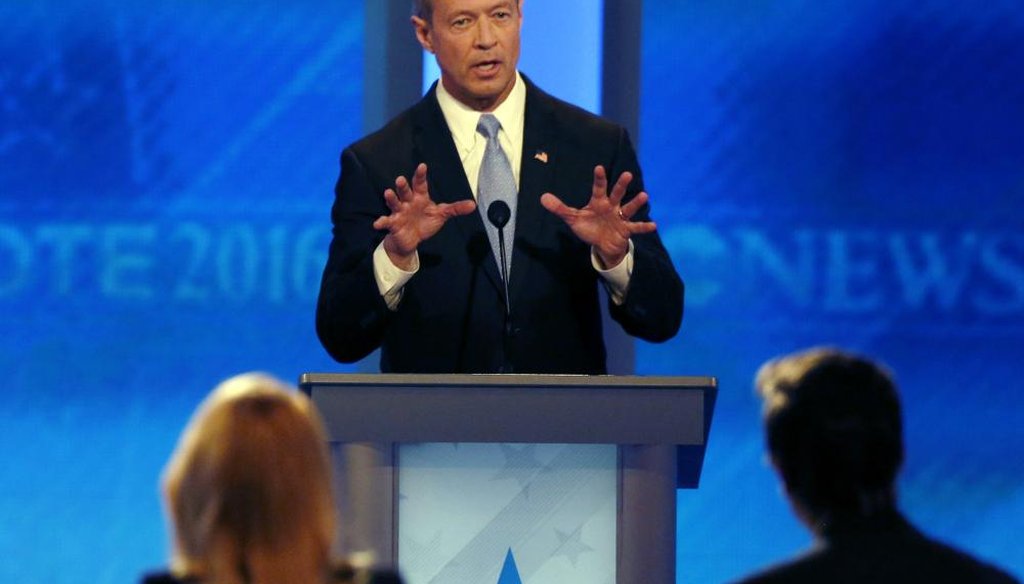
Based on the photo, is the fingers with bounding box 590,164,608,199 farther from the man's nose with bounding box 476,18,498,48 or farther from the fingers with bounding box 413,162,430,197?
the man's nose with bounding box 476,18,498,48

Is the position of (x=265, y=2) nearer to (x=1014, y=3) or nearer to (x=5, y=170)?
(x=5, y=170)

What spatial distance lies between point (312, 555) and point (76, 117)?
11.8 ft

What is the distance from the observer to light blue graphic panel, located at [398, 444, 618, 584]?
252 cm

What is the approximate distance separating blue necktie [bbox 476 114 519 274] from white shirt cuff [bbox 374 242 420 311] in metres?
0.26

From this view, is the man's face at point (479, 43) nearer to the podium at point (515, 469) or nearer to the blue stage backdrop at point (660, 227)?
the podium at point (515, 469)

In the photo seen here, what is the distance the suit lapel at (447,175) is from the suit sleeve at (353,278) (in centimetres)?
11

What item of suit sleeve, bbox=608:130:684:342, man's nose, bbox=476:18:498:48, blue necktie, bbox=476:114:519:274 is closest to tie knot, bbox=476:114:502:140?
blue necktie, bbox=476:114:519:274

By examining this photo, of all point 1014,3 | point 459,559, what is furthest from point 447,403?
point 1014,3

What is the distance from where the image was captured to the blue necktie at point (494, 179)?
3.20 meters

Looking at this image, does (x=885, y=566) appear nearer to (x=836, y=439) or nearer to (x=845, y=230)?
(x=836, y=439)

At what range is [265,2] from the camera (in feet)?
16.6

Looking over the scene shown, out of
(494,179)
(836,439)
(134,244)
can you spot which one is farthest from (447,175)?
(134,244)

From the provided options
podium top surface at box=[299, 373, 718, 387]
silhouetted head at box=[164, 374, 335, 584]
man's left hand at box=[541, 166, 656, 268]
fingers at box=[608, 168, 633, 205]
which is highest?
fingers at box=[608, 168, 633, 205]

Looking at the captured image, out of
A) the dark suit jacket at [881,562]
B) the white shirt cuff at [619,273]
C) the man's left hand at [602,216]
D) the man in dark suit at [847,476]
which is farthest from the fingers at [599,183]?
the dark suit jacket at [881,562]
